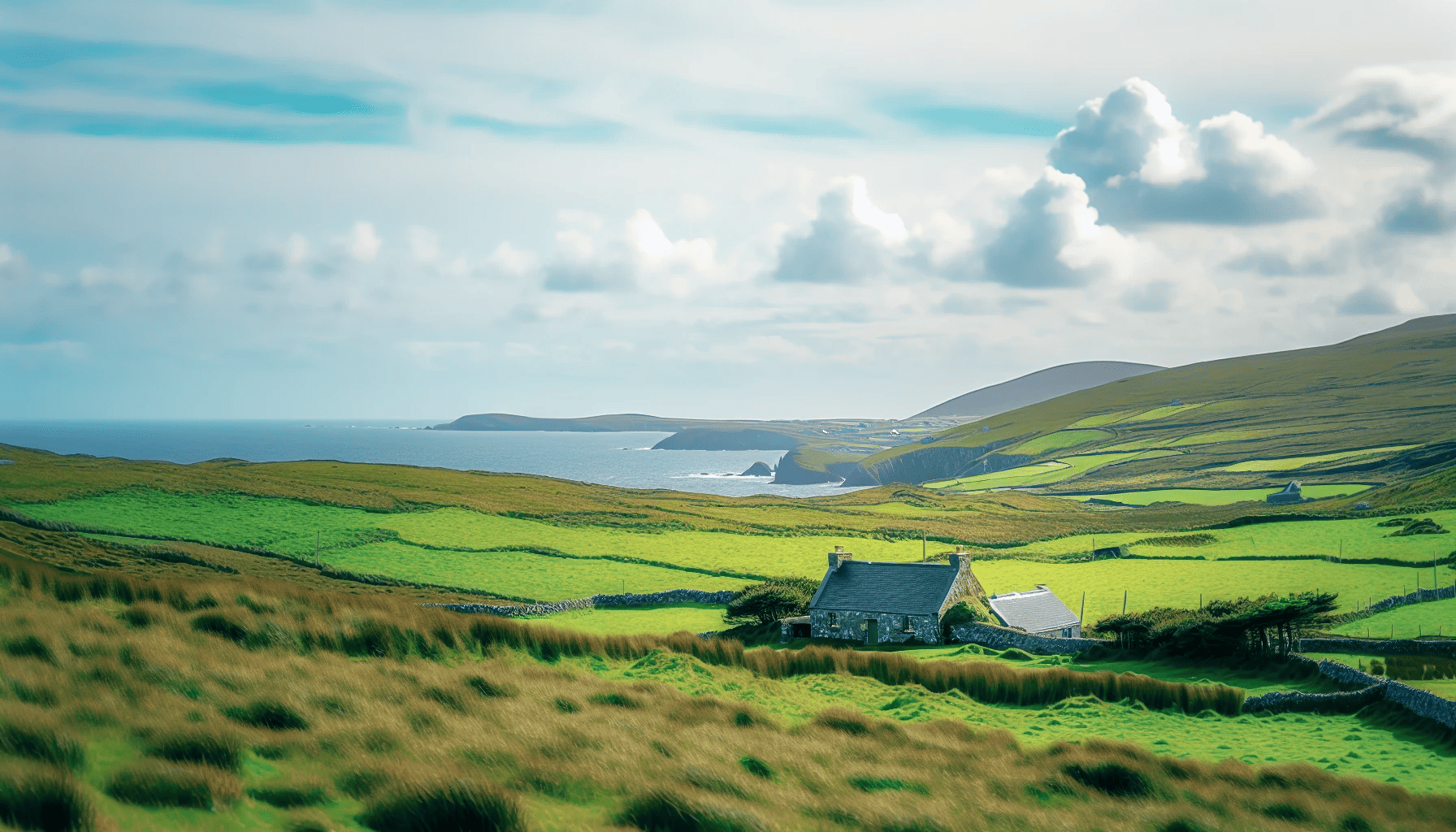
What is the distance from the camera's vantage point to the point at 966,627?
3619 cm

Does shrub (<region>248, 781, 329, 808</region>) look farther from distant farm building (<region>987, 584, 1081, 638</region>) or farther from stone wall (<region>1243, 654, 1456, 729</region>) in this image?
distant farm building (<region>987, 584, 1081, 638</region>)

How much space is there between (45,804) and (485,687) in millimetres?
7641

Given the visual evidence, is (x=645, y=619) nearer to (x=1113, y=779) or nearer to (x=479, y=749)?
(x=1113, y=779)

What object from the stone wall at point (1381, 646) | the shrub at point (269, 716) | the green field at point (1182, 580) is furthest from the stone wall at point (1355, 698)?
the shrub at point (269, 716)

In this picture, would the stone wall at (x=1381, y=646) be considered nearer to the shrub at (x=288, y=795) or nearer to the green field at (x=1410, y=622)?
the green field at (x=1410, y=622)

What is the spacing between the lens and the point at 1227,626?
28.8 metres

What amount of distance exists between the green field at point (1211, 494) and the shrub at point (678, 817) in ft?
391

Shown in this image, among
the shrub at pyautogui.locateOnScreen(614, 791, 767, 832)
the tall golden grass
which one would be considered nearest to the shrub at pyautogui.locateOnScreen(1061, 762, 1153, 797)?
the tall golden grass

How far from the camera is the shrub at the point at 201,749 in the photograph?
8836mm

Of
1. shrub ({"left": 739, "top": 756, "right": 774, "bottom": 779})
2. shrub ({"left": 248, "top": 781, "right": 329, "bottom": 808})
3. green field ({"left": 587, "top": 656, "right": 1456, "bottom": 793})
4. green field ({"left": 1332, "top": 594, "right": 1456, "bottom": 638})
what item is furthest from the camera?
green field ({"left": 1332, "top": 594, "right": 1456, "bottom": 638})

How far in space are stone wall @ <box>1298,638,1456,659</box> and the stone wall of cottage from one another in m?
13.4

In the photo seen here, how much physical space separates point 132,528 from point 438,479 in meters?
42.0

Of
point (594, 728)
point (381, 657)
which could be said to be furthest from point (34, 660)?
point (594, 728)

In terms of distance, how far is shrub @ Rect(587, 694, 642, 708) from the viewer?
15117 mm
